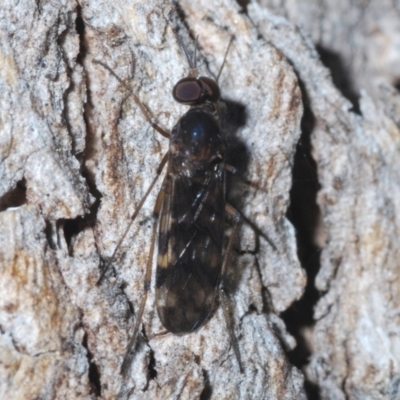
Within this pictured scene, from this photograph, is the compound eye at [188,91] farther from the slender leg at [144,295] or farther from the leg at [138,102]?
the slender leg at [144,295]

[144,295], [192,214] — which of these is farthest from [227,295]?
[192,214]

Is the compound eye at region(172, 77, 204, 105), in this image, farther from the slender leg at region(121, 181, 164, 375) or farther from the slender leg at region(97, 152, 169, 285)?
the slender leg at region(121, 181, 164, 375)

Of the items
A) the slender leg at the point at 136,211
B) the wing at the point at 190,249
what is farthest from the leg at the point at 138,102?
the wing at the point at 190,249

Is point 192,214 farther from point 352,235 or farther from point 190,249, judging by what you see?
point 352,235

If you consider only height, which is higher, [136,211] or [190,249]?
[136,211]

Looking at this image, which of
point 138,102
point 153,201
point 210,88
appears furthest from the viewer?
point 210,88

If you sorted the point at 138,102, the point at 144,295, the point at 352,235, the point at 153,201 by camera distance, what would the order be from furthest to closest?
the point at 352,235 → the point at 153,201 → the point at 138,102 → the point at 144,295

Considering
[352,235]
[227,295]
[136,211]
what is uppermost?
[136,211]
